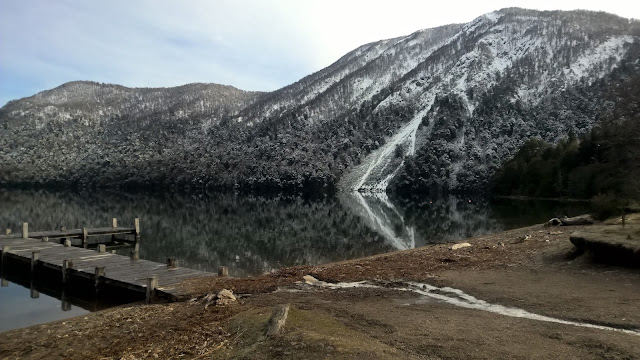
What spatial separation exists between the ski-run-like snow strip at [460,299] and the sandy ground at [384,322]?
288mm

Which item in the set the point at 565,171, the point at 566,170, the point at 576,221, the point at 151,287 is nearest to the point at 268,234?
the point at 576,221

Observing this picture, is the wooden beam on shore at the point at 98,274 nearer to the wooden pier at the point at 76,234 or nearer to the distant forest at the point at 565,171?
the wooden pier at the point at 76,234

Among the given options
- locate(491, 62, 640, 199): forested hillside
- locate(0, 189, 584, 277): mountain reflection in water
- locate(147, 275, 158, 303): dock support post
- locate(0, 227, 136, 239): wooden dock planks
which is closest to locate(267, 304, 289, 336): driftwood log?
locate(147, 275, 158, 303): dock support post

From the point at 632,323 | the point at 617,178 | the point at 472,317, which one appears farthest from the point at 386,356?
the point at 617,178

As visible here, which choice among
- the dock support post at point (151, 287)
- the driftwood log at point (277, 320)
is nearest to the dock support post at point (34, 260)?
the dock support post at point (151, 287)

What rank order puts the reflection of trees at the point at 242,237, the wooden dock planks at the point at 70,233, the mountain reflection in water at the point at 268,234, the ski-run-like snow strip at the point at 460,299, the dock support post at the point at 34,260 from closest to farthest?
the ski-run-like snow strip at the point at 460,299
the dock support post at the point at 34,260
the reflection of trees at the point at 242,237
the mountain reflection in water at the point at 268,234
the wooden dock planks at the point at 70,233

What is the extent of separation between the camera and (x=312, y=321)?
35.3 feet

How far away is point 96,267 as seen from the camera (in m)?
23.1

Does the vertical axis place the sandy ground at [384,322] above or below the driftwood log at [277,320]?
below

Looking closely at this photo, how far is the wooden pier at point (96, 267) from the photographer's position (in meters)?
20.3

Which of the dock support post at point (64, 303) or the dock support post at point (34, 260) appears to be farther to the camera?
the dock support post at point (34, 260)

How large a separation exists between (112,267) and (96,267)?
2381mm

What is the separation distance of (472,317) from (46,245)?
34.6m

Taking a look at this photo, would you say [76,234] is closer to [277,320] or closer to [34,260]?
[34,260]
